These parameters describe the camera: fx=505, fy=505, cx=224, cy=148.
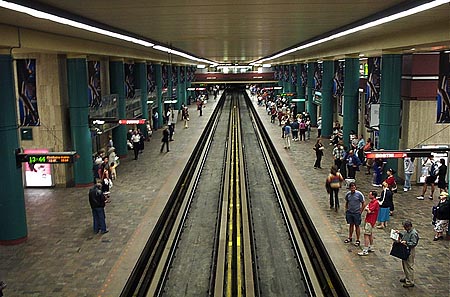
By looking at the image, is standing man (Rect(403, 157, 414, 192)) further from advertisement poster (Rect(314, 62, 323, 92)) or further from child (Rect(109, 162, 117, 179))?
advertisement poster (Rect(314, 62, 323, 92))

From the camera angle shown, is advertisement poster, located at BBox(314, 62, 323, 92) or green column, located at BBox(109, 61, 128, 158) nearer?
green column, located at BBox(109, 61, 128, 158)

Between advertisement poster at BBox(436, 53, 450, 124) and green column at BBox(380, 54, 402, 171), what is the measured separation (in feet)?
4.14

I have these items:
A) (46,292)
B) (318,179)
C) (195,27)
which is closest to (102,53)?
(195,27)

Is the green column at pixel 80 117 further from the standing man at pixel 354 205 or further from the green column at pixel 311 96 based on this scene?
the green column at pixel 311 96

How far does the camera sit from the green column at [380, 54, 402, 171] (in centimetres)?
1523

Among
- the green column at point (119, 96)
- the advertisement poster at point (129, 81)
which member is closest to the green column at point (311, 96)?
the advertisement poster at point (129, 81)

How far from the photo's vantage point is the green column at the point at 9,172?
407 inches

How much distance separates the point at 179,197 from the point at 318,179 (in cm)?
465

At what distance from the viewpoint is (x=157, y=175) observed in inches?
689

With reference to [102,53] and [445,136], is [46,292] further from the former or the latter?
[445,136]

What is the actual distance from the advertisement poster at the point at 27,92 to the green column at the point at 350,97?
12912 millimetres

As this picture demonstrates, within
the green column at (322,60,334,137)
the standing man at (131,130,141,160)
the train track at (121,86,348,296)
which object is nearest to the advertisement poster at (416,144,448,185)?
the train track at (121,86,348,296)

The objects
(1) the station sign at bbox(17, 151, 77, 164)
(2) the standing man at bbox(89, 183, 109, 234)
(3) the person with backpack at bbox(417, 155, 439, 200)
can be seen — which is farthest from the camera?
(3) the person with backpack at bbox(417, 155, 439, 200)

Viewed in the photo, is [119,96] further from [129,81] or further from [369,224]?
[369,224]
